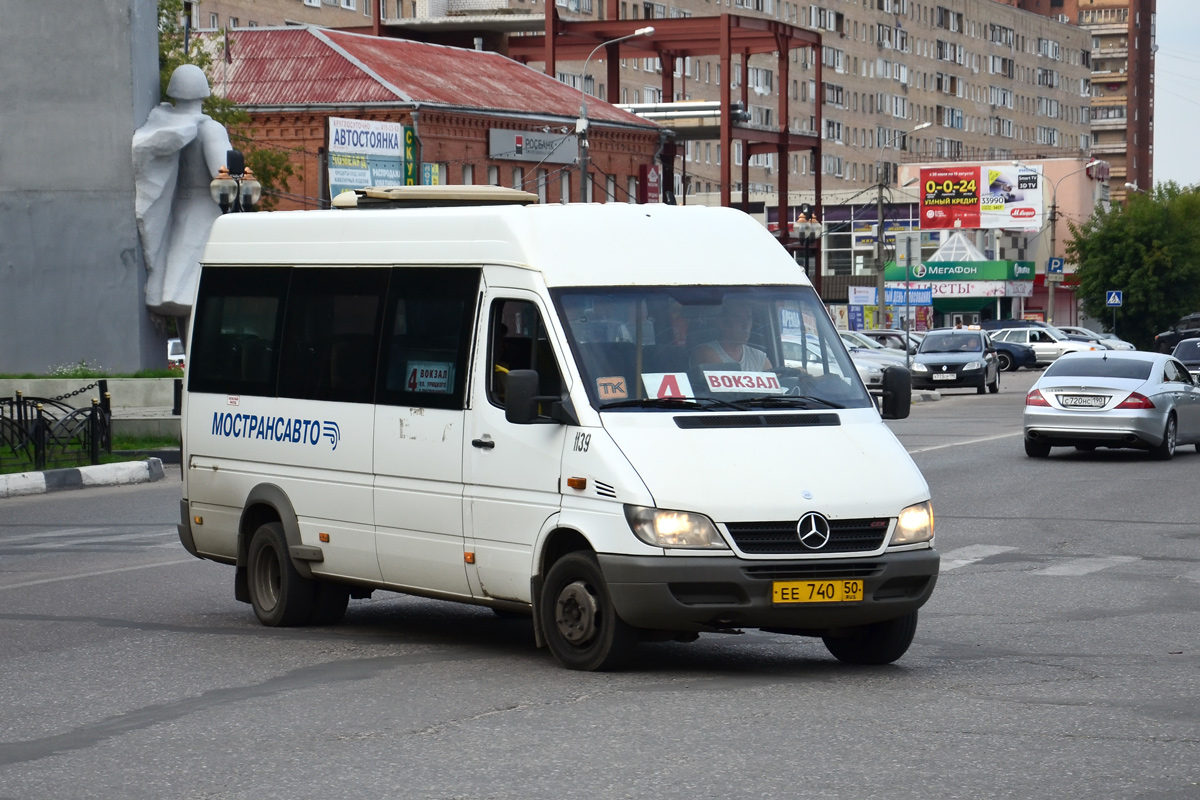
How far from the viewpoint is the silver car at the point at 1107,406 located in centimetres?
2497

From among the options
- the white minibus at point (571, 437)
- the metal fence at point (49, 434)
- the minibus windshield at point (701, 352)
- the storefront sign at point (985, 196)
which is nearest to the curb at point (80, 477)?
the metal fence at point (49, 434)

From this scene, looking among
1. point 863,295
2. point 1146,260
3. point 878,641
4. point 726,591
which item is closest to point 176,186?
point 878,641

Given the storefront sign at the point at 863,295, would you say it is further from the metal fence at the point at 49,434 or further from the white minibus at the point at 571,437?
the white minibus at the point at 571,437

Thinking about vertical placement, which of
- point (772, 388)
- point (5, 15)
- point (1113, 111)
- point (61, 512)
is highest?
point (1113, 111)

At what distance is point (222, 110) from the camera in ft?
161

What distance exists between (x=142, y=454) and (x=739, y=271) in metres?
16.9

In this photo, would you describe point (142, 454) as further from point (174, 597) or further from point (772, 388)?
point (772, 388)

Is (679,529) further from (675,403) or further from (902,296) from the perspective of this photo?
(902,296)

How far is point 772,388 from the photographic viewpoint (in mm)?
9430

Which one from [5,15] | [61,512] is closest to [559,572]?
[61,512]

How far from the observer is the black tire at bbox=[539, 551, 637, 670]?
29.2ft

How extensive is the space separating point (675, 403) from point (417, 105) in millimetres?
54144

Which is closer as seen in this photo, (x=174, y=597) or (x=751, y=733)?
(x=751, y=733)

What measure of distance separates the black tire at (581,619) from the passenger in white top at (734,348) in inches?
46.1
